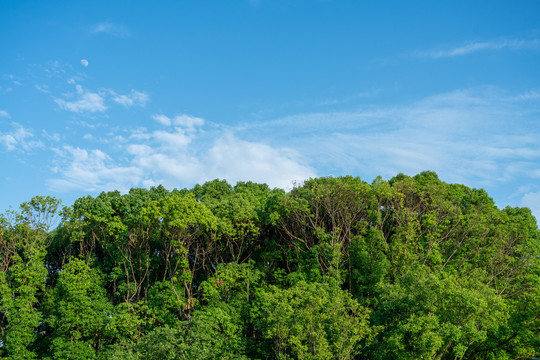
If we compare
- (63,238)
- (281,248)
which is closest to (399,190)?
(281,248)

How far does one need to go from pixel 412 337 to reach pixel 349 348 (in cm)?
372

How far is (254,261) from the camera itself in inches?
1556

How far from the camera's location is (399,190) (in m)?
38.8

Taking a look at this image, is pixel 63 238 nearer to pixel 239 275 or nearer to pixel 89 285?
pixel 89 285

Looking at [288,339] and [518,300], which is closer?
[288,339]

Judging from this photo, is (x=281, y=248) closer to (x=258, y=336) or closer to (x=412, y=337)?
(x=258, y=336)

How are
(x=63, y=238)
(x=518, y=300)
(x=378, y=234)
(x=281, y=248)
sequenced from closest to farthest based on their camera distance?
(x=518, y=300) < (x=378, y=234) < (x=281, y=248) < (x=63, y=238)

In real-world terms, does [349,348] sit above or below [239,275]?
below

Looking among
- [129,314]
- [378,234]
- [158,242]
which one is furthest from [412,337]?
[158,242]

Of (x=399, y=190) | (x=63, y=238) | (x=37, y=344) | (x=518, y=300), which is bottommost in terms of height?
(x=37, y=344)

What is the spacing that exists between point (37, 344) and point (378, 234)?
101 ft

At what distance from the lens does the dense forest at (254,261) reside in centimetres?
3362

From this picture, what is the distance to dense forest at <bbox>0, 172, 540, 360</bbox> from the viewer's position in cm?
3362

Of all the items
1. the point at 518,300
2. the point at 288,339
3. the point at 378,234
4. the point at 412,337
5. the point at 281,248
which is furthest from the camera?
the point at 281,248
